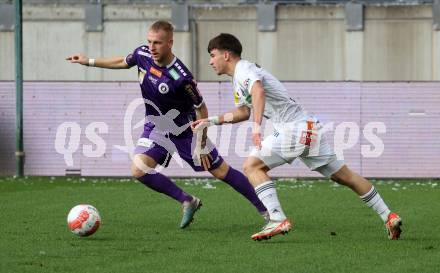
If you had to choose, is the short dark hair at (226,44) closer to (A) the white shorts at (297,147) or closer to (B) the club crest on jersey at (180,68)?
(A) the white shorts at (297,147)

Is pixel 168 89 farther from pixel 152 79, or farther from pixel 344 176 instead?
pixel 344 176

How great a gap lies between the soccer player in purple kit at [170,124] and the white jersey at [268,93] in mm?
1224

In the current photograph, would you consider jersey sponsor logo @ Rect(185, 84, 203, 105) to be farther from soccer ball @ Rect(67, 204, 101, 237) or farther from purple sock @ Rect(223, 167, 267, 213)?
soccer ball @ Rect(67, 204, 101, 237)

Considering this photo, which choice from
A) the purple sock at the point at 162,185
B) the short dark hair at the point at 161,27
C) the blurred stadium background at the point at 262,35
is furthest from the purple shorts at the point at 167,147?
the blurred stadium background at the point at 262,35

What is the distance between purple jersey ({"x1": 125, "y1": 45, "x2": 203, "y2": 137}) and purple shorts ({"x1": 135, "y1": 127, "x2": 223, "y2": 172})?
81mm

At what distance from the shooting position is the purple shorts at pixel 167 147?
12.2m

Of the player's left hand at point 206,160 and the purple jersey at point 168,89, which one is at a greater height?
the purple jersey at point 168,89

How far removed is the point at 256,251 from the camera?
982 cm

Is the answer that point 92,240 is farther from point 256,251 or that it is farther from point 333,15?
point 333,15

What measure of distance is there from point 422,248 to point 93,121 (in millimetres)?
13382

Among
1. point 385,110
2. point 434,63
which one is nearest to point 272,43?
point 434,63

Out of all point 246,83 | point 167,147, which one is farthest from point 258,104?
point 167,147

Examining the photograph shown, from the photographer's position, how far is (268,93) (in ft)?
35.2

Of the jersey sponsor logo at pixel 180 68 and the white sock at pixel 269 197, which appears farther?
the jersey sponsor logo at pixel 180 68
